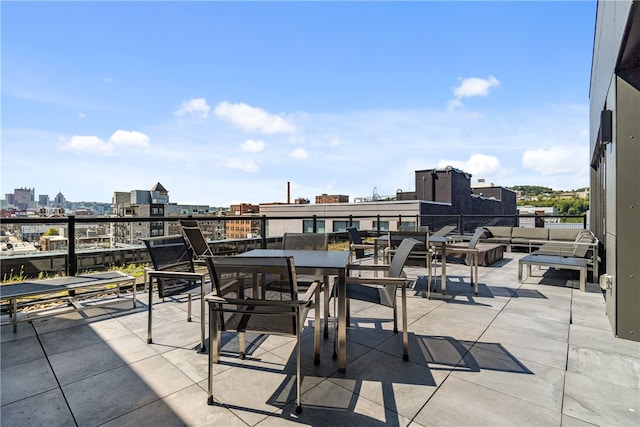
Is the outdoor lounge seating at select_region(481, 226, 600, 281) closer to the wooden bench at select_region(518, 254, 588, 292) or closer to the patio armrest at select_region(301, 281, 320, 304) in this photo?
the wooden bench at select_region(518, 254, 588, 292)

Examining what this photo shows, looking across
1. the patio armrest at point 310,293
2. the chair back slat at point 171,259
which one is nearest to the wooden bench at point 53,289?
the chair back slat at point 171,259

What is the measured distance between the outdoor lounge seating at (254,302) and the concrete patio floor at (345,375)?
21 centimetres

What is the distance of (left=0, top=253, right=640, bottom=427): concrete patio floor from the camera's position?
154cm

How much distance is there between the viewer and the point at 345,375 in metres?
1.95

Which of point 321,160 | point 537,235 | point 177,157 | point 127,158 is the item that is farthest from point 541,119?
point 127,158

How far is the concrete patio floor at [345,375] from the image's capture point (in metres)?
1.54

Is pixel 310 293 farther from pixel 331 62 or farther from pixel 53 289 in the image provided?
pixel 331 62

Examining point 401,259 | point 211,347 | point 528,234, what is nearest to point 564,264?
point 401,259

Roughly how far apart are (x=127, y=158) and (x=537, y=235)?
4560 centimetres

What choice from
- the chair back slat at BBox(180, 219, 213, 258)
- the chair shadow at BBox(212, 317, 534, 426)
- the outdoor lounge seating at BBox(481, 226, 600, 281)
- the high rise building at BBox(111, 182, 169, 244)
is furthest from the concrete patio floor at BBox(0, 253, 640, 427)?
the outdoor lounge seating at BBox(481, 226, 600, 281)

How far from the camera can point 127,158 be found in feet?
132

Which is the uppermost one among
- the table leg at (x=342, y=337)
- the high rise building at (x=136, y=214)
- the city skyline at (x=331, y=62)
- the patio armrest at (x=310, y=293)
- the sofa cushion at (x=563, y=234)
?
the city skyline at (x=331, y=62)

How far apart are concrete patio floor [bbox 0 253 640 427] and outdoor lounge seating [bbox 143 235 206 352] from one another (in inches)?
14.1

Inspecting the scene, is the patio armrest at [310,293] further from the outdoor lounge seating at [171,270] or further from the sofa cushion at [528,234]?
the sofa cushion at [528,234]
